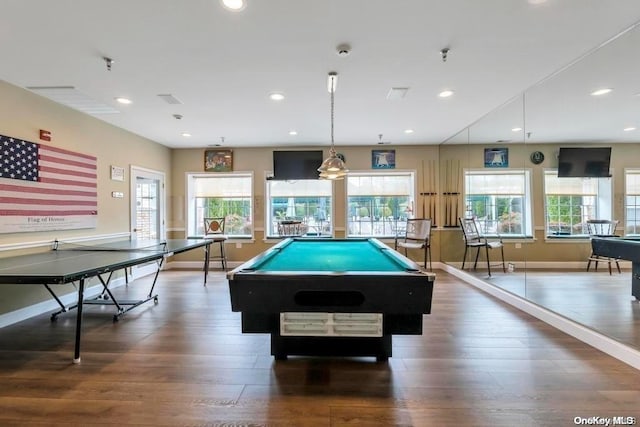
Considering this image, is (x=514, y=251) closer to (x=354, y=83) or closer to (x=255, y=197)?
(x=354, y=83)

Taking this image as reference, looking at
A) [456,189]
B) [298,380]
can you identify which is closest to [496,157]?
[456,189]

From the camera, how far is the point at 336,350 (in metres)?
2.44

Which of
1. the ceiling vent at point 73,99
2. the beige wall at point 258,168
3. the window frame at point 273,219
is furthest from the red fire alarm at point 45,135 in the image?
the window frame at point 273,219

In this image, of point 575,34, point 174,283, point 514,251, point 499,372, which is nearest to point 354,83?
point 575,34

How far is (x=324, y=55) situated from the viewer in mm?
2787

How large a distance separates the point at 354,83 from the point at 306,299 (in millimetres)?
2470

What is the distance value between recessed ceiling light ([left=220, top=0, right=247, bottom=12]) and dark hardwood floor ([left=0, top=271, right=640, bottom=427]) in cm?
263

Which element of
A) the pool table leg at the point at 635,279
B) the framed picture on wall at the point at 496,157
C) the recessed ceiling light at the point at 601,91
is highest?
the recessed ceiling light at the point at 601,91

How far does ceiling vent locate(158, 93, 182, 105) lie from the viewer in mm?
3713

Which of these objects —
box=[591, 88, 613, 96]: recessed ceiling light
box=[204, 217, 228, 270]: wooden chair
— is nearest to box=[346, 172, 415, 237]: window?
box=[204, 217, 228, 270]: wooden chair

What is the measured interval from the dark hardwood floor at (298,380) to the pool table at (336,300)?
0.38 meters

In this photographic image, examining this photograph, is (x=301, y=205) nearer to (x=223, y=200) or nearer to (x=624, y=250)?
(x=223, y=200)

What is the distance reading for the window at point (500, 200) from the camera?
4.56 metres

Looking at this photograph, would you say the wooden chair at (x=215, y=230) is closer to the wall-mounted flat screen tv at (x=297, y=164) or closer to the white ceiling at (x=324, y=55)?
the wall-mounted flat screen tv at (x=297, y=164)
